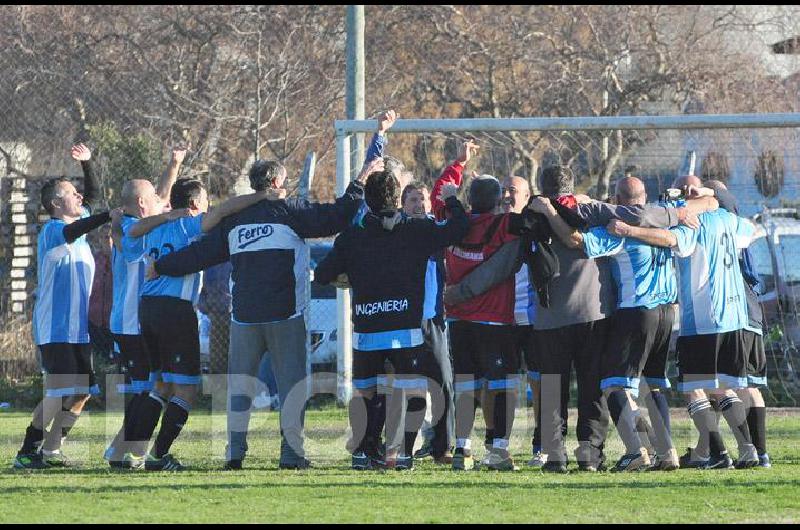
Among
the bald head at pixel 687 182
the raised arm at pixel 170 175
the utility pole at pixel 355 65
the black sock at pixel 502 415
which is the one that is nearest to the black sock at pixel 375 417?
the black sock at pixel 502 415

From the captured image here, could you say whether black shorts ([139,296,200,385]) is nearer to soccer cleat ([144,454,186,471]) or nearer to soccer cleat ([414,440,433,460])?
soccer cleat ([144,454,186,471])

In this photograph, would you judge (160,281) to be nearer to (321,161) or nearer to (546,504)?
(546,504)

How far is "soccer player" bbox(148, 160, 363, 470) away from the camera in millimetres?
8656

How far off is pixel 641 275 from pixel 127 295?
12.2 ft

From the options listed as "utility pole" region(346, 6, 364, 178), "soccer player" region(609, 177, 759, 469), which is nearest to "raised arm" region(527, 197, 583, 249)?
"soccer player" region(609, 177, 759, 469)

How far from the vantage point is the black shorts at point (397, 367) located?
8.50 meters

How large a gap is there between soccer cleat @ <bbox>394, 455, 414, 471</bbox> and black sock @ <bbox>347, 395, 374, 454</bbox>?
0.25 metres

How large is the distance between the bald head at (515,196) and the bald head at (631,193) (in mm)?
708

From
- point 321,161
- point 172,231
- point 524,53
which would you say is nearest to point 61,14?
point 321,161

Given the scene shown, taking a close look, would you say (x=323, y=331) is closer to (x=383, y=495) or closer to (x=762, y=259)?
(x=762, y=259)

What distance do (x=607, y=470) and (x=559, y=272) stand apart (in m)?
1.40

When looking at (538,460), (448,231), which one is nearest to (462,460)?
(538,460)

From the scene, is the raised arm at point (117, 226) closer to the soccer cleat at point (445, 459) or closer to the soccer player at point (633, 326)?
the soccer cleat at point (445, 459)

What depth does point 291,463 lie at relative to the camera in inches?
344
